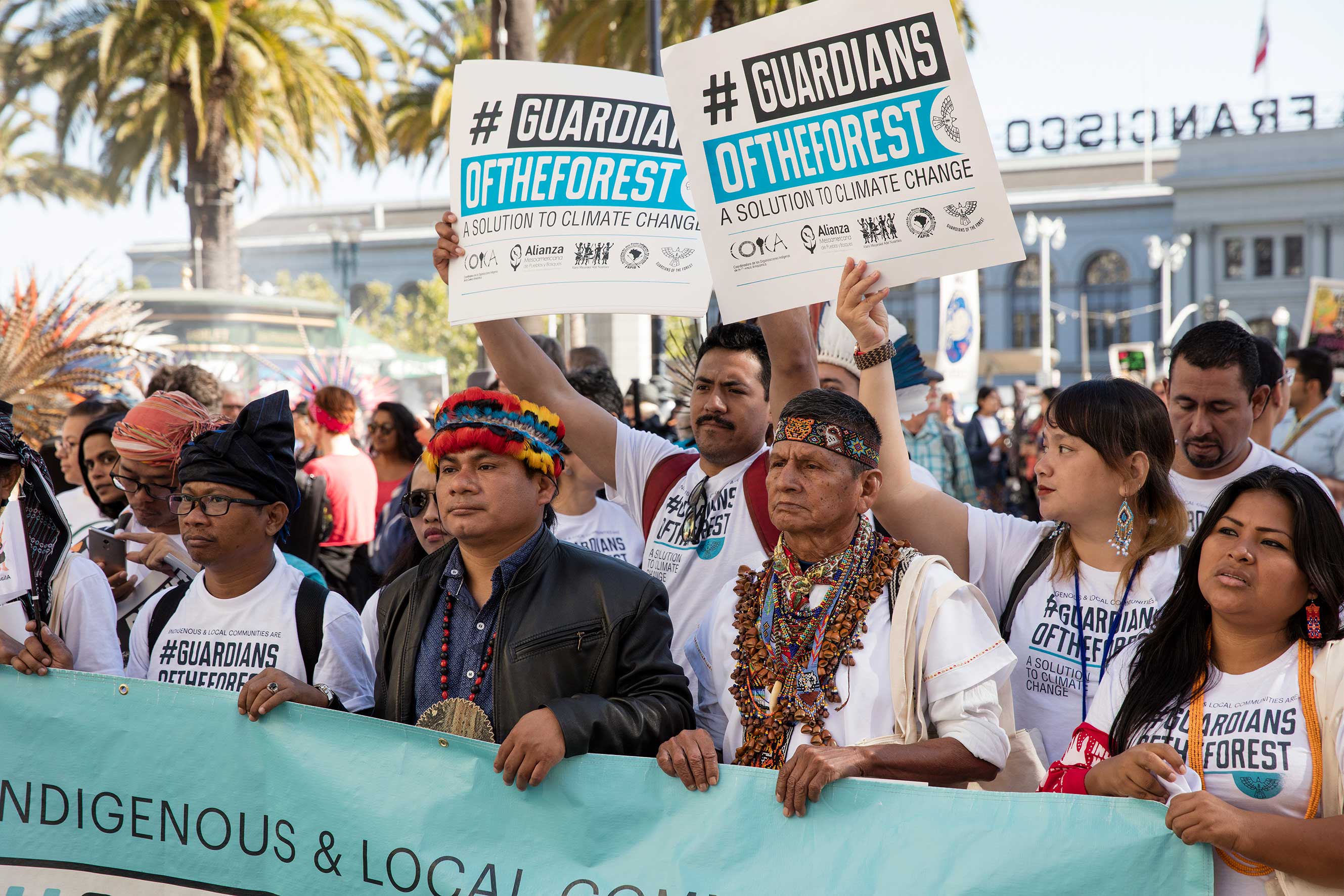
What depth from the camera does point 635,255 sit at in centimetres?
409

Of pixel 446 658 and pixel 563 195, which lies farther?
pixel 563 195

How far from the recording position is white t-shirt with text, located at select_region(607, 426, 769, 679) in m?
3.43

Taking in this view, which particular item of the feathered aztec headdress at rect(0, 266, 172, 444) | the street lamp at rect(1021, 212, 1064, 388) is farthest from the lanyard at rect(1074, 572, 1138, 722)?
the street lamp at rect(1021, 212, 1064, 388)

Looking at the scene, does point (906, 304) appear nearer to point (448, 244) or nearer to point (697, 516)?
point (448, 244)

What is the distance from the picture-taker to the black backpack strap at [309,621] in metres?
3.21

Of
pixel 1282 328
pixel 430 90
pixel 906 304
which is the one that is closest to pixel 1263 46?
pixel 906 304

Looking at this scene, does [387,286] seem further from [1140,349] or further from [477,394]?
[477,394]

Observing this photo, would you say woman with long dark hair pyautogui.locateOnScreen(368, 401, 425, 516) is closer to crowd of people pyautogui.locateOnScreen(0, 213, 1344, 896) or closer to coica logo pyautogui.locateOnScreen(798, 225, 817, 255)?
crowd of people pyautogui.locateOnScreen(0, 213, 1344, 896)

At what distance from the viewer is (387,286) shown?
68.5 m

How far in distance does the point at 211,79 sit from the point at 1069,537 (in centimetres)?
1678

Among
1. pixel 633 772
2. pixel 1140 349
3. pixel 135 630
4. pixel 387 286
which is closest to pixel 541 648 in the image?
pixel 633 772

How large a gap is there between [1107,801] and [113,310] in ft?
25.4

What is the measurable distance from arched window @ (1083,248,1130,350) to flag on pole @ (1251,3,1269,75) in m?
14.5

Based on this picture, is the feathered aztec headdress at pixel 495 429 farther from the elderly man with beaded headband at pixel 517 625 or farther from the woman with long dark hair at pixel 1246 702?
the woman with long dark hair at pixel 1246 702
